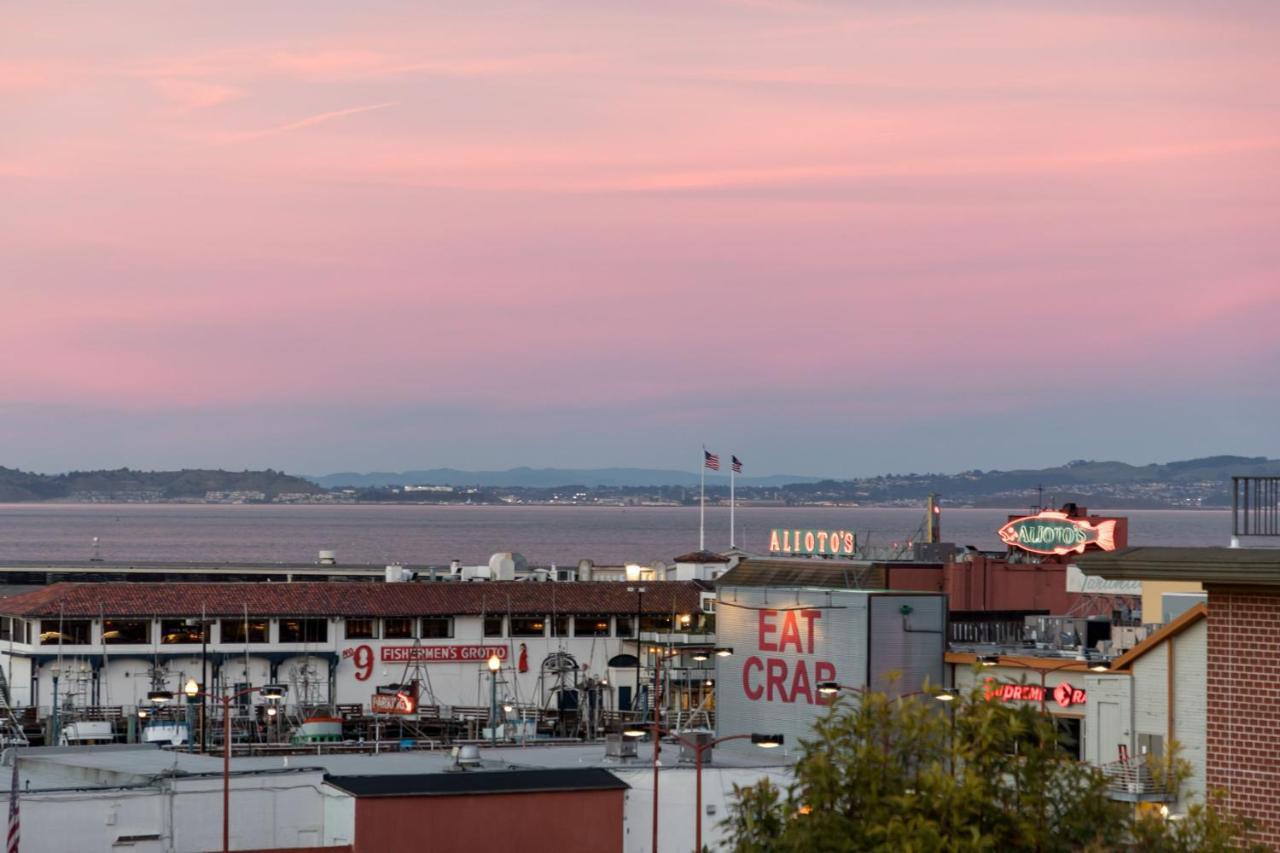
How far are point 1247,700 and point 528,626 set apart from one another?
8223 centimetres

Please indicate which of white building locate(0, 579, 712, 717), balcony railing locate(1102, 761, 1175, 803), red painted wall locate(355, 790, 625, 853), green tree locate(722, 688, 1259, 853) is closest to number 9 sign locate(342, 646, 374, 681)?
white building locate(0, 579, 712, 717)

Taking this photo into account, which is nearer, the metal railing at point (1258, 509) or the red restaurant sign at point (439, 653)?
the metal railing at point (1258, 509)

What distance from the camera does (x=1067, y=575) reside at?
3339 inches

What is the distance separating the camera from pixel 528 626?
109m

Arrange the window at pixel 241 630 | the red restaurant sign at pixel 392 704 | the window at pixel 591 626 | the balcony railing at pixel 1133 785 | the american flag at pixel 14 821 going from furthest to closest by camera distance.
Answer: the window at pixel 591 626 → the window at pixel 241 630 → the red restaurant sign at pixel 392 704 → the balcony railing at pixel 1133 785 → the american flag at pixel 14 821

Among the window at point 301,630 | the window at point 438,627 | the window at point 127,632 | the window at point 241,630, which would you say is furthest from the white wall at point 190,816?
the window at point 438,627

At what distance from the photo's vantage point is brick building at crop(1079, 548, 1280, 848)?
2767 cm

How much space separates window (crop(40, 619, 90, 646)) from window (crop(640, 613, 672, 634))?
30419 mm

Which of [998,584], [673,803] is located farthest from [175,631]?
[673,803]

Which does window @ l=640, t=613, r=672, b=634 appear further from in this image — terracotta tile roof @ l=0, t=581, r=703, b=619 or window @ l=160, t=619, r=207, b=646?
window @ l=160, t=619, r=207, b=646

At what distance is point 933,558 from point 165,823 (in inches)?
1565

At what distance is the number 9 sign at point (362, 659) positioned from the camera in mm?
105188

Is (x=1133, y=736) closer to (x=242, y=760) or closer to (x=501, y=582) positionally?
(x=242, y=760)

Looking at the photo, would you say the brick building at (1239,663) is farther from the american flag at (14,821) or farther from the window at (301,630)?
the window at (301,630)
